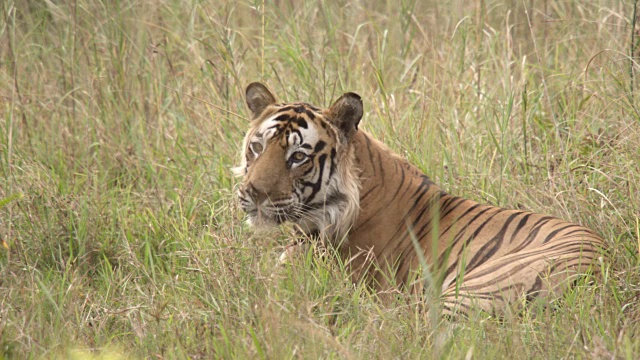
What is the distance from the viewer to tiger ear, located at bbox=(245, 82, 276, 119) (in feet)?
15.3

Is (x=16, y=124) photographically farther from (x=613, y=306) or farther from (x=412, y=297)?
(x=613, y=306)

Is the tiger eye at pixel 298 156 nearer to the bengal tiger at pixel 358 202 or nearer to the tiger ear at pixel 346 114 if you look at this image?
the bengal tiger at pixel 358 202

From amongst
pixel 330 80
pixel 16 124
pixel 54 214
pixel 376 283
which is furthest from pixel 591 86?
pixel 16 124

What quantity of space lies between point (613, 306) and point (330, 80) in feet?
10.2

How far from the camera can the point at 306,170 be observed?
4.40 metres

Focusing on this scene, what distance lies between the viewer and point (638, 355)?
306 cm

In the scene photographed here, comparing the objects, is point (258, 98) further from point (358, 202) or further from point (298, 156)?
point (358, 202)

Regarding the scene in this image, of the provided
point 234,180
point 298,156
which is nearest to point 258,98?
point 298,156

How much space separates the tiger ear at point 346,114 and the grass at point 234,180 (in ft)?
2.25

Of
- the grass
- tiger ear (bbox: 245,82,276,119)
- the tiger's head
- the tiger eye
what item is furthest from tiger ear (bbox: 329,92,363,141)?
the grass

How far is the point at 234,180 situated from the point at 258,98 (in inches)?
28.7

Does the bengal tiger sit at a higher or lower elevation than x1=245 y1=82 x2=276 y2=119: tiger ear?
lower

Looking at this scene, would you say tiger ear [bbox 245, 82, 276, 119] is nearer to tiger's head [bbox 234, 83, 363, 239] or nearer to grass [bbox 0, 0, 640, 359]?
tiger's head [bbox 234, 83, 363, 239]

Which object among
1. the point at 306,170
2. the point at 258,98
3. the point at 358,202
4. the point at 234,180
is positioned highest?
the point at 258,98
